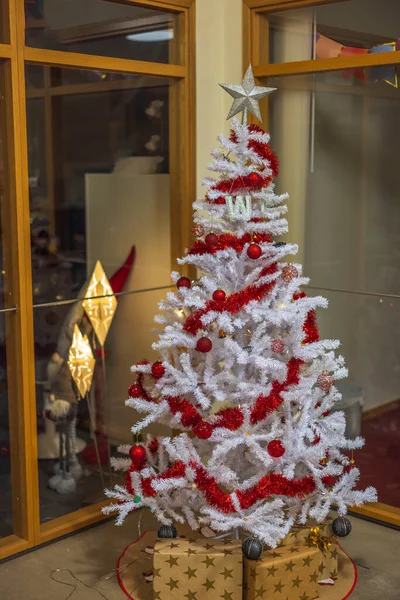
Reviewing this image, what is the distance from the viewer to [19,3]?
3.56 metres

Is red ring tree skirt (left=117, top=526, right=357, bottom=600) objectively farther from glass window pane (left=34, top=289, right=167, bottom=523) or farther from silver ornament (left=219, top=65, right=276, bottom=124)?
silver ornament (left=219, top=65, right=276, bottom=124)

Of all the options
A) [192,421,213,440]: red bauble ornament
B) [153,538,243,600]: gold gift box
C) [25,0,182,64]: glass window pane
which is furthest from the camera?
[25,0,182,64]: glass window pane

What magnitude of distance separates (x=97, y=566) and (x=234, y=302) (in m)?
1.36

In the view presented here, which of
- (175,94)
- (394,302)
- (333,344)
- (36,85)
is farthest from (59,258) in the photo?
(394,302)

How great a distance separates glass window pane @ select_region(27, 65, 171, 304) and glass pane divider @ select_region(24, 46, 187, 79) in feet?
0.19

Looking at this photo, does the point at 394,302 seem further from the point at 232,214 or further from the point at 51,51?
the point at 51,51

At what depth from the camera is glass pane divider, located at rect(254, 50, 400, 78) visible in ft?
12.5

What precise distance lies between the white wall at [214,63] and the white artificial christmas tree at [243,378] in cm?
86

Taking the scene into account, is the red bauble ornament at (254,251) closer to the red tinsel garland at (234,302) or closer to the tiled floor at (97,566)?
the red tinsel garland at (234,302)

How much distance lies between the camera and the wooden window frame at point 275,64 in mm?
4020

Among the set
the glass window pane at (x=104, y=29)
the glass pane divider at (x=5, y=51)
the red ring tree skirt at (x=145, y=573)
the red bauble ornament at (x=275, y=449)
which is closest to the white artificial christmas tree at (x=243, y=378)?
the red bauble ornament at (x=275, y=449)

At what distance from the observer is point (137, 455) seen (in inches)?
142

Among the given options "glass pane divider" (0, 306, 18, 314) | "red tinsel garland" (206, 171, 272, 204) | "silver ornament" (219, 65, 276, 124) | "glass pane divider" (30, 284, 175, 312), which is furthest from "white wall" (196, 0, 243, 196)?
"glass pane divider" (0, 306, 18, 314)

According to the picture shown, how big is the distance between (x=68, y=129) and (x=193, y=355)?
4.13 feet
